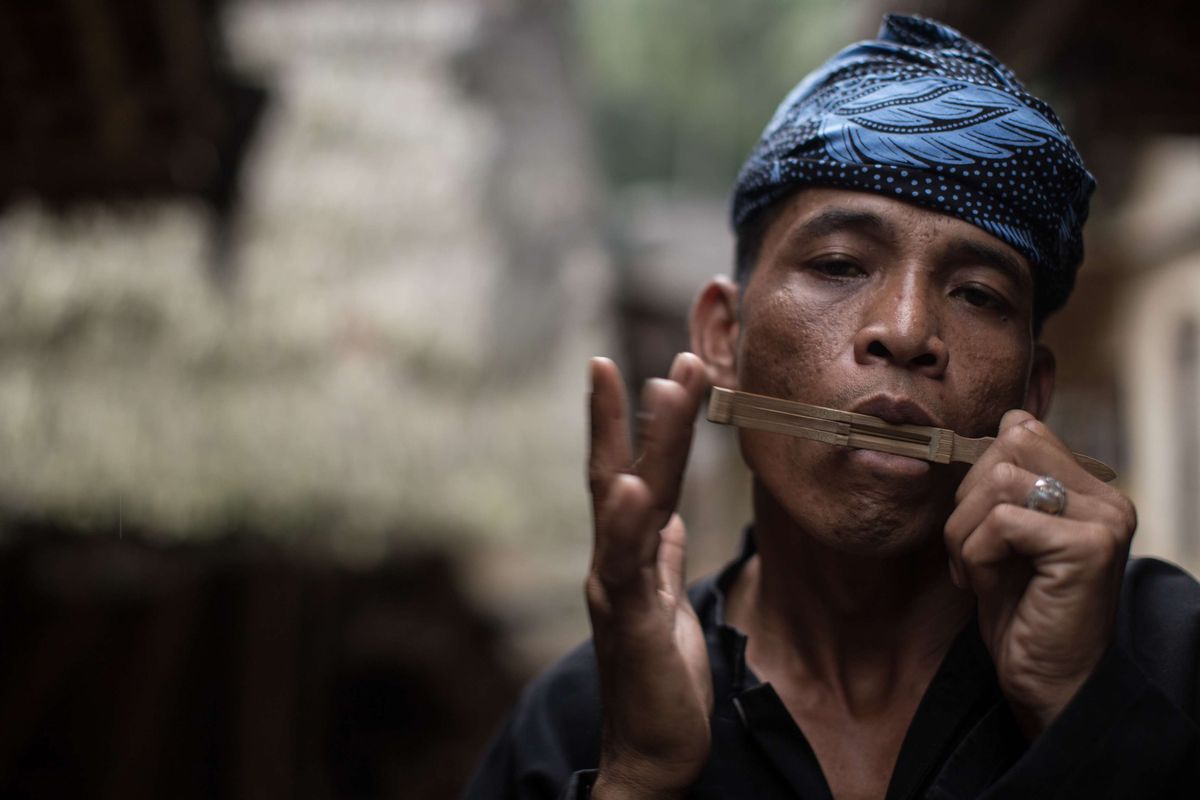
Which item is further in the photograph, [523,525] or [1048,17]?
[523,525]

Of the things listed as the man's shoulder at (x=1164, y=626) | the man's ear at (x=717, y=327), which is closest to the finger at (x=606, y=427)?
the man's ear at (x=717, y=327)

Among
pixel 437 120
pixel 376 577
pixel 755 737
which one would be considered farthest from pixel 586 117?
pixel 755 737

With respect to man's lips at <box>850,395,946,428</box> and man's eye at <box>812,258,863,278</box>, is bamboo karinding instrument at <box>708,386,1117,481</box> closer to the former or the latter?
man's lips at <box>850,395,946,428</box>

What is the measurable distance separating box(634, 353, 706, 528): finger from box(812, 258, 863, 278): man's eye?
43 cm

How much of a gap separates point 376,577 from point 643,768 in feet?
16.9

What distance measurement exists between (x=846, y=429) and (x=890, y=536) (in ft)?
0.53

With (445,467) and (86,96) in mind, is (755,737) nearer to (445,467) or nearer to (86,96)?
(86,96)

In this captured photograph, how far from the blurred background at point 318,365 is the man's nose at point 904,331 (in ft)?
5.93

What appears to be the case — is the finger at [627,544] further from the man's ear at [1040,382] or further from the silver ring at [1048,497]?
the man's ear at [1040,382]

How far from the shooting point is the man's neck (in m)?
1.57

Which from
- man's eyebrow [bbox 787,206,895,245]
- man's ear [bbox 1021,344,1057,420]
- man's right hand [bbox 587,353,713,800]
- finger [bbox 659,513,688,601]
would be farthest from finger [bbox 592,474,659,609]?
man's ear [bbox 1021,344,1057,420]

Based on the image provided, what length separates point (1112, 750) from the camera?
3.95 ft

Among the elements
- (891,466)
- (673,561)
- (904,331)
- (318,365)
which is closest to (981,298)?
(904,331)

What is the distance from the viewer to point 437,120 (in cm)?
663
